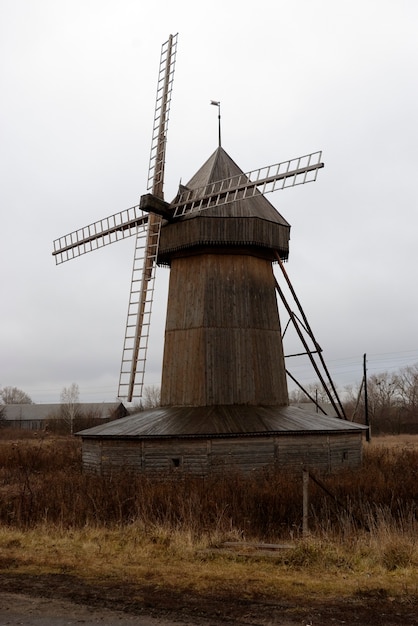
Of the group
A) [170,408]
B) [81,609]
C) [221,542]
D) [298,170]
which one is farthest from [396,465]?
[81,609]

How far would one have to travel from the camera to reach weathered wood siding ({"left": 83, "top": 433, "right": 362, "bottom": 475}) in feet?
52.1

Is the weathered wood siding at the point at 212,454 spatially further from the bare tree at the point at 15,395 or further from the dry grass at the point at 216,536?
the bare tree at the point at 15,395

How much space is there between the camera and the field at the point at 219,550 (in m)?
6.55

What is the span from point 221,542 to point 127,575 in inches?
67.6

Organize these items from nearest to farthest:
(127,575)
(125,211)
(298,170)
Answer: (127,575), (298,170), (125,211)

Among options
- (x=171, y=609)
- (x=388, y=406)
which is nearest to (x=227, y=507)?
(x=171, y=609)

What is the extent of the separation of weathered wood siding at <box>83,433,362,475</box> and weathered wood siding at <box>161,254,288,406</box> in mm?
1959

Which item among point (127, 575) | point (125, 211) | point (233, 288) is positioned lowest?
point (127, 575)

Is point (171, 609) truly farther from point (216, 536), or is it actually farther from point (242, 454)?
point (242, 454)

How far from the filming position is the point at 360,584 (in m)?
7.08

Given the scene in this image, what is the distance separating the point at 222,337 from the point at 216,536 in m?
9.57

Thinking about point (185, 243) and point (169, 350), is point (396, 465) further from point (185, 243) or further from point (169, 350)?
point (185, 243)

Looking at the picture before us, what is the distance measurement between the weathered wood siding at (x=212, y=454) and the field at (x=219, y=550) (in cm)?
258

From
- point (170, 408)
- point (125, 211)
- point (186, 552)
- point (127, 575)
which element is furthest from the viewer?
point (125, 211)
